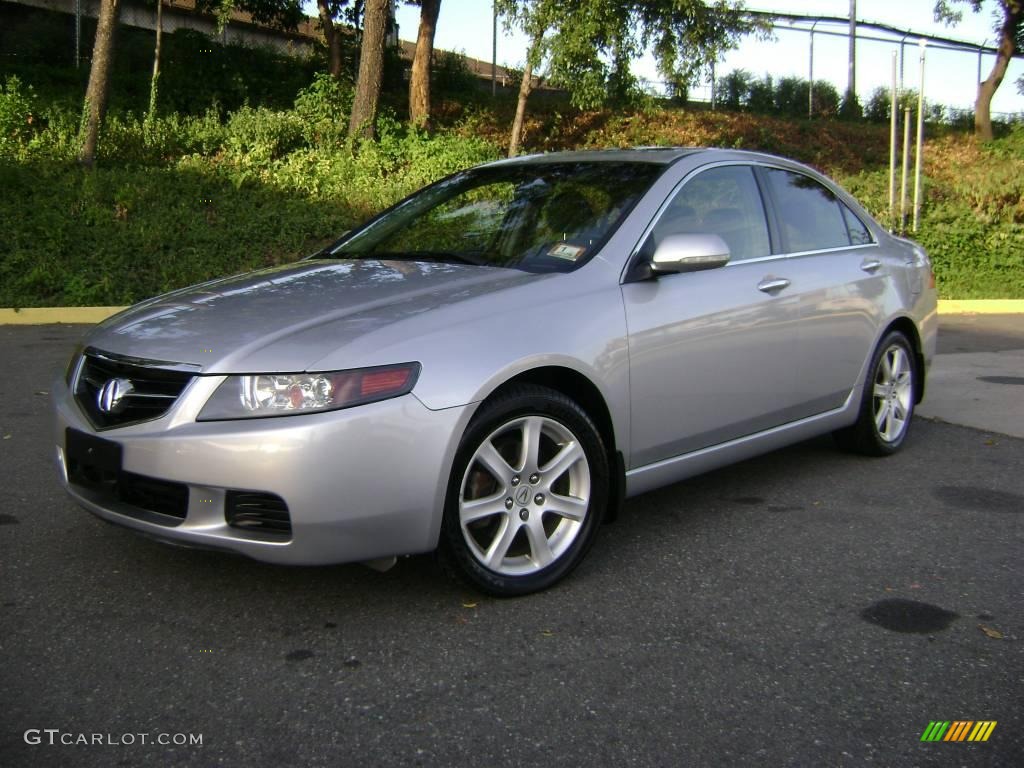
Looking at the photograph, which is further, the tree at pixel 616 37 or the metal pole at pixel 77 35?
the metal pole at pixel 77 35

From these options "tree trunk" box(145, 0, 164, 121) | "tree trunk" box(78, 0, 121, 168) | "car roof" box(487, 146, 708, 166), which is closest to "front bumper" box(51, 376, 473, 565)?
"car roof" box(487, 146, 708, 166)

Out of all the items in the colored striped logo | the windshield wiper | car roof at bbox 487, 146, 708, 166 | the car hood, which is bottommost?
the colored striped logo

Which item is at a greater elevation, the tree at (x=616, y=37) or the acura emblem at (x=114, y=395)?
the tree at (x=616, y=37)

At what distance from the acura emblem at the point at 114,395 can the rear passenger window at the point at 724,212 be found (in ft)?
6.46

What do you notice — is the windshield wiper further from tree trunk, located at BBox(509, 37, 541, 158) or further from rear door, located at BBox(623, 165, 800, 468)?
tree trunk, located at BBox(509, 37, 541, 158)

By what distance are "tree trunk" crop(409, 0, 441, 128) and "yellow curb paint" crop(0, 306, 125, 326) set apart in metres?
8.78

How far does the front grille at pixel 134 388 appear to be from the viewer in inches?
125

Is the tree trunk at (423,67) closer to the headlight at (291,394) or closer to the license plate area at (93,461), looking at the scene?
the license plate area at (93,461)

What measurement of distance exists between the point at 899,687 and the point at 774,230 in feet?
7.87

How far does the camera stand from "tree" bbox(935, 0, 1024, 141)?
2519 centimetres

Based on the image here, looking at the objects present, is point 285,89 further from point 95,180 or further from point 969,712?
point 969,712

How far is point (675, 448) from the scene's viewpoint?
407 cm

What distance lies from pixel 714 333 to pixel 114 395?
2241mm

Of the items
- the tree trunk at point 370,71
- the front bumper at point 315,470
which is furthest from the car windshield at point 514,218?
the tree trunk at point 370,71
